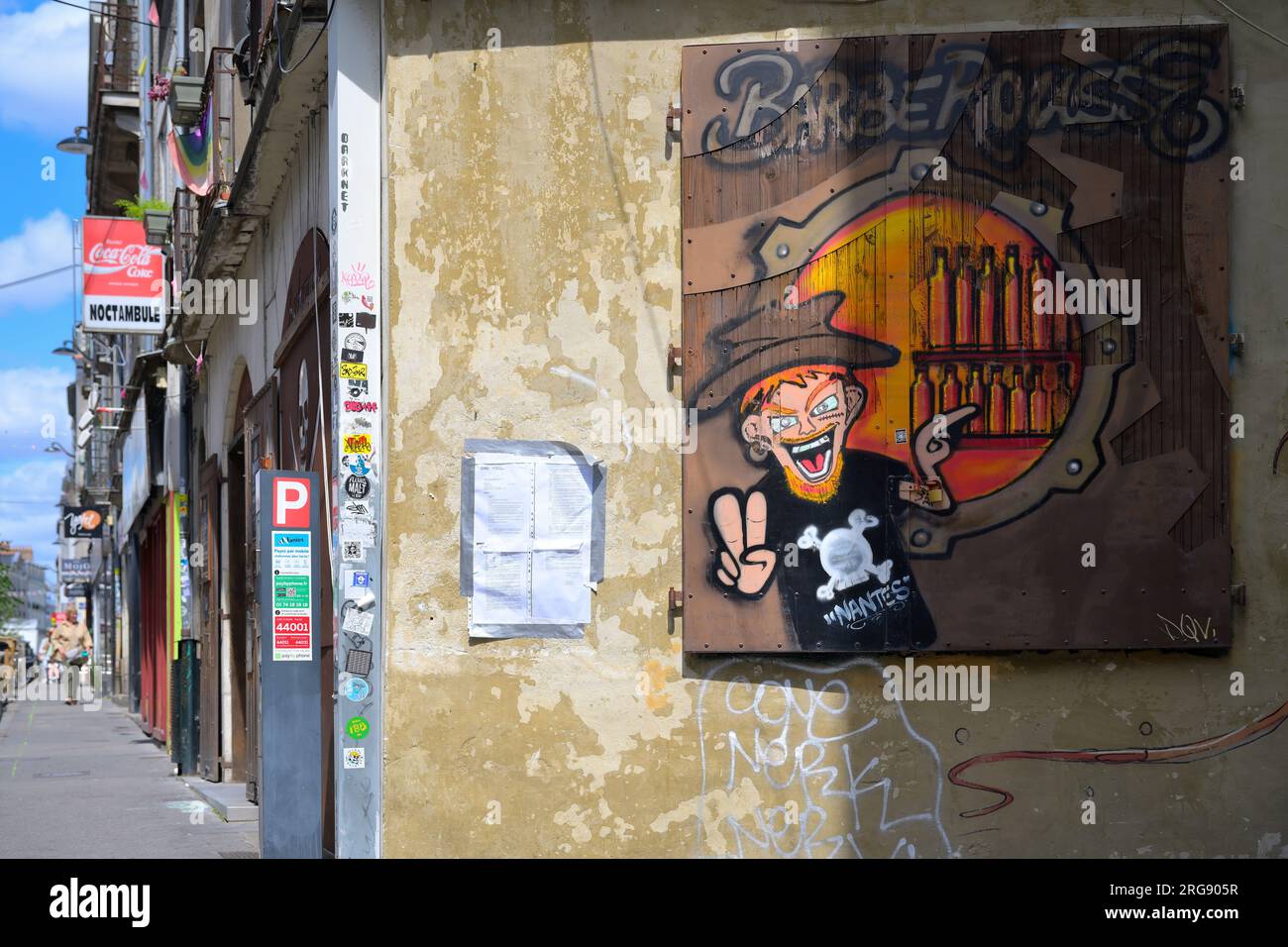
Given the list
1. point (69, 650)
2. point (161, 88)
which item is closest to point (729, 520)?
point (161, 88)

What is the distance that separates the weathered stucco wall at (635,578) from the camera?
27.3 ft

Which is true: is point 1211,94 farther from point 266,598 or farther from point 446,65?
point 266,598

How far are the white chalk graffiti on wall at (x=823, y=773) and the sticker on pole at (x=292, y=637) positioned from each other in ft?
7.72

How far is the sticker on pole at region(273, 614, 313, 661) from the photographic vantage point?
8.74 m

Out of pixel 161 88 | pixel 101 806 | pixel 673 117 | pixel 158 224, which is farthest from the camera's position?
pixel 161 88

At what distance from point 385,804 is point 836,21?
4978 mm

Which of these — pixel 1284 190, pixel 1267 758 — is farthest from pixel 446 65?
pixel 1267 758

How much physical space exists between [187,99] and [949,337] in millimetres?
9876

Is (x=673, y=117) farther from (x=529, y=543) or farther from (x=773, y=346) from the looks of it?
(x=529, y=543)

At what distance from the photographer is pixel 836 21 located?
8.69m

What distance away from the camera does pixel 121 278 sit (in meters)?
22.3

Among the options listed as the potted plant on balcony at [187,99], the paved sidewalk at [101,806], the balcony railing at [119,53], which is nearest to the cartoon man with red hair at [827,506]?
the paved sidewalk at [101,806]

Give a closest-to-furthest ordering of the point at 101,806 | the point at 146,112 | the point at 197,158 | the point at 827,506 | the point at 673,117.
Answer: the point at 827,506
the point at 673,117
the point at 101,806
the point at 197,158
the point at 146,112

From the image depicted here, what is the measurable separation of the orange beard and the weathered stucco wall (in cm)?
69
